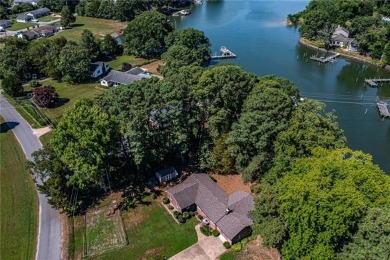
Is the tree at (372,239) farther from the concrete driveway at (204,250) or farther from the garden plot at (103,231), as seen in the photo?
the garden plot at (103,231)

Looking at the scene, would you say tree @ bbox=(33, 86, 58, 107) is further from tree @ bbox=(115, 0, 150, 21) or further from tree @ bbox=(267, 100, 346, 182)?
tree @ bbox=(115, 0, 150, 21)

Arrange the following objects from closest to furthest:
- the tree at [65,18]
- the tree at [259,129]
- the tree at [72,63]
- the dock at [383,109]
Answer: the tree at [259,129]
the dock at [383,109]
the tree at [72,63]
the tree at [65,18]

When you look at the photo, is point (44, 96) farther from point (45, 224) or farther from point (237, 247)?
point (237, 247)

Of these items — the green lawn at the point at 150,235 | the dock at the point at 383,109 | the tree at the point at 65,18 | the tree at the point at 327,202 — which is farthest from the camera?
the tree at the point at 65,18

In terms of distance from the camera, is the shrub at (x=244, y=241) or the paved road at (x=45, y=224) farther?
the shrub at (x=244, y=241)

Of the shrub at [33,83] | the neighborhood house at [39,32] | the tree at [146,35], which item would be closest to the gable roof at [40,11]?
the neighborhood house at [39,32]

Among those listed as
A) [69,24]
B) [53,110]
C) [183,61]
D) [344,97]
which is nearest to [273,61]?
[344,97]
